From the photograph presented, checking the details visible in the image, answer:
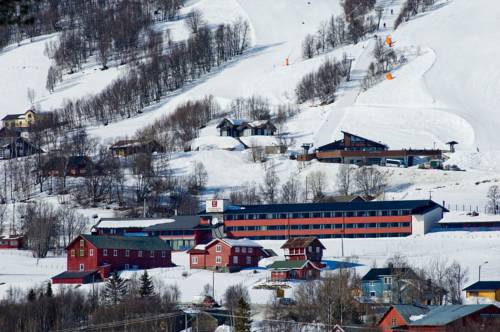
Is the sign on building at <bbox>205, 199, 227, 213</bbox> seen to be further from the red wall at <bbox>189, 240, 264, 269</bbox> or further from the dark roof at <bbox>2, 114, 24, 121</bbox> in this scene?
the dark roof at <bbox>2, 114, 24, 121</bbox>

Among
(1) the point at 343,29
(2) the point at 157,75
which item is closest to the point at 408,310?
(2) the point at 157,75

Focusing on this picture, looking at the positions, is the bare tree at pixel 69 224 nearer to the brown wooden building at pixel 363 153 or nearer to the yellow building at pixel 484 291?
the brown wooden building at pixel 363 153

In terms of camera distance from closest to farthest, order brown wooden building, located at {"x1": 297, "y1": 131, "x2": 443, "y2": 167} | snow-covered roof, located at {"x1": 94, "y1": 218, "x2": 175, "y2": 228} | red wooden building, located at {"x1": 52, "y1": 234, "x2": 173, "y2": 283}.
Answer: red wooden building, located at {"x1": 52, "y1": 234, "x2": 173, "y2": 283}, snow-covered roof, located at {"x1": 94, "y1": 218, "x2": 175, "y2": 228}, brown wooden building, located at {"x1": 297, "y1": 131, "x2": 443, "y2": 167}

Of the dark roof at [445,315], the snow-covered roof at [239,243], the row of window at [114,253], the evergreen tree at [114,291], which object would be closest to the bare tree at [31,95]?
the row of window at [114,253]

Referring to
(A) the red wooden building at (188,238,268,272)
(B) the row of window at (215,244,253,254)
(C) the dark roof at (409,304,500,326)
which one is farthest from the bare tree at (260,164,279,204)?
(C) the dark roof at (409,304,500,326)

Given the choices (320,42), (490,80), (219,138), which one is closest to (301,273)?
(219,138)
